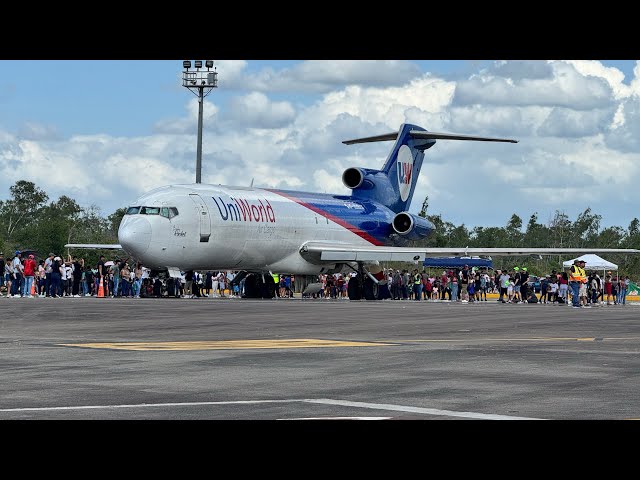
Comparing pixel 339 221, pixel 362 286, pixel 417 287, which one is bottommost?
pixel 362 286

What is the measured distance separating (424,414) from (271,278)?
133 ft

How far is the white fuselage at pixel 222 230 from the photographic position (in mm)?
41844

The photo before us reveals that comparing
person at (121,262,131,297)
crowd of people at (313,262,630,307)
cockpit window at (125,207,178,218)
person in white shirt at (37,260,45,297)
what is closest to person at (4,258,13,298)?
person in white shirt at (37,260,45,297)

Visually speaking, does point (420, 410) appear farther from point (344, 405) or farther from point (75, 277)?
point (75, 277)

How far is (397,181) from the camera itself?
59.1 metres

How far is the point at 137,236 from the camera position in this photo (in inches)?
1626

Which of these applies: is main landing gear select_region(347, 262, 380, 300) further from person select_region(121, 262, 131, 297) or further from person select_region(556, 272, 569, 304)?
person select_region(121, 262, 131, 297)

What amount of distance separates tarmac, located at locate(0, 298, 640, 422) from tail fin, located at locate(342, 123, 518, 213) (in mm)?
28126

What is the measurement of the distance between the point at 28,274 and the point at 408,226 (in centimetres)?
1830

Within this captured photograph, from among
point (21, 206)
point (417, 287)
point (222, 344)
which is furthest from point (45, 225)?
point (222, 344)

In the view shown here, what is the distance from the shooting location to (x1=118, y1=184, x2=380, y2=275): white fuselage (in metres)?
41.8

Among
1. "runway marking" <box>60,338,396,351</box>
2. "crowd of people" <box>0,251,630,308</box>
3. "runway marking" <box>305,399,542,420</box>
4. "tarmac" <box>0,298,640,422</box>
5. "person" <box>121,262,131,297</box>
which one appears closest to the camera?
"runway marking" <box>305,399,542,420</box>
